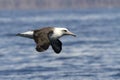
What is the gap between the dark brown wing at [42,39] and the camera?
80.7 feet

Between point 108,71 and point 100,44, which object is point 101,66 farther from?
point 100,44

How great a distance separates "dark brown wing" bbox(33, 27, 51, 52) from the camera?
24.6 meters

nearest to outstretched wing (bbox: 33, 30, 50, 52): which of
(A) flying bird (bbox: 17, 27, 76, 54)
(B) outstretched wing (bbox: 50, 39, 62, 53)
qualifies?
(A) flying bird (bbox: 17, 27, 76, 54)

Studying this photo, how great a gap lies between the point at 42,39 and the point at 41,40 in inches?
4.4

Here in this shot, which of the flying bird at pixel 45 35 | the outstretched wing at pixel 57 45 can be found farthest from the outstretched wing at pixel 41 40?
the outstretched wing at pixel 57 45

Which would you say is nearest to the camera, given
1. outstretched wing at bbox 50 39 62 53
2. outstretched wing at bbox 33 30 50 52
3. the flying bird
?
outstretched wing at bbox 33 30 50 52

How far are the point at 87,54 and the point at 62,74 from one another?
12.8m

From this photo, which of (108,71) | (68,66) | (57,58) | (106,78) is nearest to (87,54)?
(57,58)

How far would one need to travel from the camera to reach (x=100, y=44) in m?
60.6

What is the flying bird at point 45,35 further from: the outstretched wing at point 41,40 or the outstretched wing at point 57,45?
the outstretched wing at point 57,45

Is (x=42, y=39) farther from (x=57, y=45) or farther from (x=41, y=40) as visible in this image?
(x=57, y=45)

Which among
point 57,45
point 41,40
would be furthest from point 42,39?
point 57,45

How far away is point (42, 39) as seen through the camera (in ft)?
83.7

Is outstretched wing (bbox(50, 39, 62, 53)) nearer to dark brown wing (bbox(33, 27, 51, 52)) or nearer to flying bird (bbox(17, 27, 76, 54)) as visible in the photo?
flying bird (bbox(17, 27, 76, 54))
